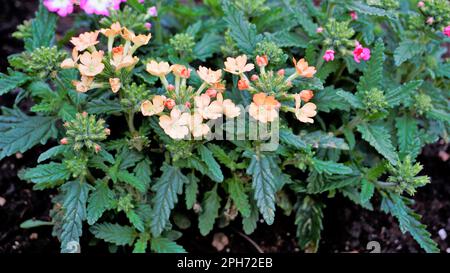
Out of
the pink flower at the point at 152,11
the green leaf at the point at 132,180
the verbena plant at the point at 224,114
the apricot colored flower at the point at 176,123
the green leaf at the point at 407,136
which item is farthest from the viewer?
the pink flower at the point at 152,11

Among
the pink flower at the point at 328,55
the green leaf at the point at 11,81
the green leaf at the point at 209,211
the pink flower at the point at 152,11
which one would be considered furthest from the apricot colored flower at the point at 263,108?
the green leaf at the point at 11,81

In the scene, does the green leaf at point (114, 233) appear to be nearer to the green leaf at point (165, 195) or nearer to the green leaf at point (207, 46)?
the green leaf at point (165, 195)

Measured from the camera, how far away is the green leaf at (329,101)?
2.81 metres

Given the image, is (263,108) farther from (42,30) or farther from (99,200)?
(42,30)

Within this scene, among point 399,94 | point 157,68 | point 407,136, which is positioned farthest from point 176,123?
point 407,136

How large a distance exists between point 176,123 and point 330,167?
836 millimetres

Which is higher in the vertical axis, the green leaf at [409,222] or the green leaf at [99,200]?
the green leaf at [99,200]

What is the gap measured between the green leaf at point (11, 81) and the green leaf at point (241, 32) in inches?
42.2

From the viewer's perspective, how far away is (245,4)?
3.05 metres

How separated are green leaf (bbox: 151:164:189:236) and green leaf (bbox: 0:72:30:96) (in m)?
0.83

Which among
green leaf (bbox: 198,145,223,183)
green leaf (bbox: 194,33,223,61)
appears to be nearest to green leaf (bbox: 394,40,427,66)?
green leaf (bbox: 194,33,223,61)

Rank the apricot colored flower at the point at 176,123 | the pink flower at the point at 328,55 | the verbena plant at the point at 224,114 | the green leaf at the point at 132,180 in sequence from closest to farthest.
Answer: the apricot colored flower at the point at 176,123 < the verbena plant at the point at 224,114 < the green leaf at the point at 132,180 < the pink flower at the point at 328,55

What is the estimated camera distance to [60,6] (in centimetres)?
288
